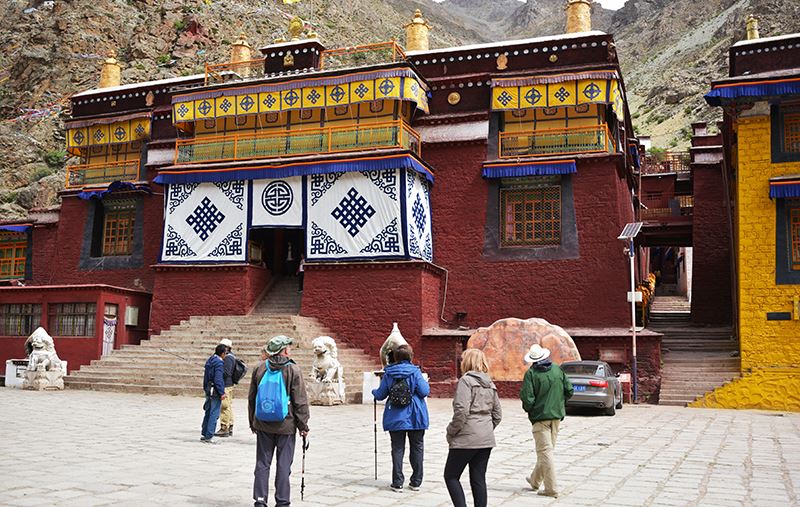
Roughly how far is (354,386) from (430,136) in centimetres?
900

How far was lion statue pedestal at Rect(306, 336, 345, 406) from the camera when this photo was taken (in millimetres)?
18078

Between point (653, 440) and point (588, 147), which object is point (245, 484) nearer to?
point (653, 440)

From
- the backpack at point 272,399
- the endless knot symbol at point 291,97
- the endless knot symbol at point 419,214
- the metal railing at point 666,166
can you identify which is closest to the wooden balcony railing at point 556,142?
the endless knot symbol at point 419,214

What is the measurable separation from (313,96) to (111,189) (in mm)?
8850

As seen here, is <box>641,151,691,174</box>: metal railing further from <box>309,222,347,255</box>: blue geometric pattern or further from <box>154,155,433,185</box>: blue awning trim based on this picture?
<box>309,222,347,255</box>: blue geometric pattern

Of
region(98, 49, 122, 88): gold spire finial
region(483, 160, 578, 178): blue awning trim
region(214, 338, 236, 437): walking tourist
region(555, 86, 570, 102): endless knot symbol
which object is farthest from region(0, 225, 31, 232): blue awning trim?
region(214, 338, 236, 437): walking tourist

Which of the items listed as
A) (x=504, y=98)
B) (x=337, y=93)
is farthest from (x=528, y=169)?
Result: (x=337, y=93)

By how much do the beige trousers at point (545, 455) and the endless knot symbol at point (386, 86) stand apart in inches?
658

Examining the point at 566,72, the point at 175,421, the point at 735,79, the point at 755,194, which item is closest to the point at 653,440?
the point at 175,421

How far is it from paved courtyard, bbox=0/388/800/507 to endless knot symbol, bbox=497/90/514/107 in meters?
11.0

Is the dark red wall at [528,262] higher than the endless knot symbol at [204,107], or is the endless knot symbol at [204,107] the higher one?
the endless knot symbol at [204,107]

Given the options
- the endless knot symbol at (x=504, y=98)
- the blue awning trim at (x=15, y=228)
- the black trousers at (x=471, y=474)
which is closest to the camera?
the black trousers at (x=471, y=474)

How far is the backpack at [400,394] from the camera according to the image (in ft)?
27.1

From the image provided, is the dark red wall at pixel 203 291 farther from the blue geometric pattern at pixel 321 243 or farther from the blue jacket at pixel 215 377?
the blue jacket at pixel 215 377
